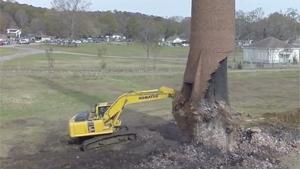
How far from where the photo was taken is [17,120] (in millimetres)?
15531

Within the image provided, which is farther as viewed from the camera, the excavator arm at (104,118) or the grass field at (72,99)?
the grass field at (72,99)

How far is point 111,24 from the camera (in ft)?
516

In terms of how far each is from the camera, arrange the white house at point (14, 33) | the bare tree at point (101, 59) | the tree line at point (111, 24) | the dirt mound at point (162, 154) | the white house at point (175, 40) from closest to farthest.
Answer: the dirt mound at point (162, 154) < the bare tree at point (101, 59) < the tree line at point (111, 24) < the white house at point (14, 33) < the white house at point (175, 40)

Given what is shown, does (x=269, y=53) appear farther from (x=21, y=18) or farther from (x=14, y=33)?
(x=21, y=18)

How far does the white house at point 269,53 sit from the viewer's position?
62.8 metres

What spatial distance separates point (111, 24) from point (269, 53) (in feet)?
328

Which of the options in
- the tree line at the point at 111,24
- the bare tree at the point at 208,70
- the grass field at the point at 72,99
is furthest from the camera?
the tree line at the point at 111,24

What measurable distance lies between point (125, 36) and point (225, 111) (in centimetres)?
14510

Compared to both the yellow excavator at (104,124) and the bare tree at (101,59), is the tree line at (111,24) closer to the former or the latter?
the bare tree at (101,59)

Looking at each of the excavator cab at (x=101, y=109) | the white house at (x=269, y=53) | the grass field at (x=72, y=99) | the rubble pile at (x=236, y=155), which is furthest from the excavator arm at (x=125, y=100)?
the white house at (x=269, y=53)

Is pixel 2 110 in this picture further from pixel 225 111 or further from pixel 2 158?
pixel 225 111

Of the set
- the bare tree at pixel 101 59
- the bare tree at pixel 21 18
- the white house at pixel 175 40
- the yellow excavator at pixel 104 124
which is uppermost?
the bare tree at pixel 21 18

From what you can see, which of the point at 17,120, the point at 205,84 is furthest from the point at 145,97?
the point at 17,120

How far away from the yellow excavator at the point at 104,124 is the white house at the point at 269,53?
52.3m
